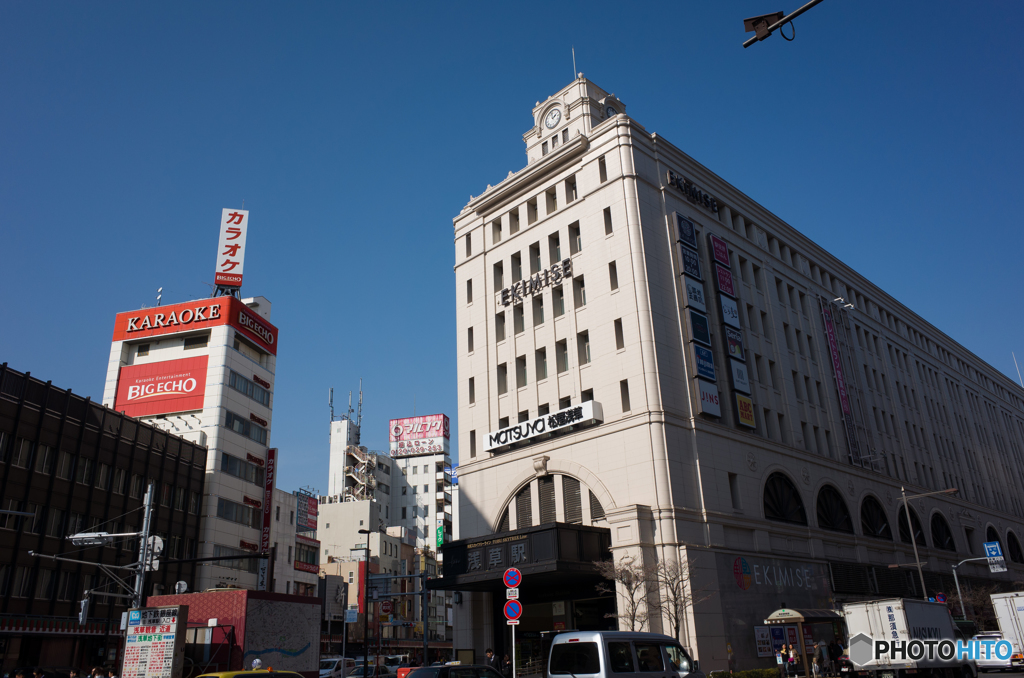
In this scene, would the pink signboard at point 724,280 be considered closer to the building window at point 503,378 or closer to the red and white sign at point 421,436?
the building window at point 503,378

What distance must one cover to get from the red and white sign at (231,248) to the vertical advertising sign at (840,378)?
2265 inches

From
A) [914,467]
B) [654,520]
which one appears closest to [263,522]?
[654,520]

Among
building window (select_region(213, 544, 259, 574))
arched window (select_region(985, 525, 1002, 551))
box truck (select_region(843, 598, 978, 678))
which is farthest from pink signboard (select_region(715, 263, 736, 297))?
building window (select_region(213, 544, 259, 574))

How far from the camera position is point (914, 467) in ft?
202

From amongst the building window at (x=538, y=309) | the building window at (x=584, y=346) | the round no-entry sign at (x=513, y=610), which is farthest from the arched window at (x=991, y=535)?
the round no-entry sign at (x=513, y=610)

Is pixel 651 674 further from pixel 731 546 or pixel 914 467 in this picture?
pixel 914 467

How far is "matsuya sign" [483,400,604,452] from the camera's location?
131 feet

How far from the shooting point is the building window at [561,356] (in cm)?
4366

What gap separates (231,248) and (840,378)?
61373mm

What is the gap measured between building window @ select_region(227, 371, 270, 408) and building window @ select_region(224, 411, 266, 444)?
2.69 meters

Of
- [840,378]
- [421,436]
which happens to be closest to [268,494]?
[840,378]

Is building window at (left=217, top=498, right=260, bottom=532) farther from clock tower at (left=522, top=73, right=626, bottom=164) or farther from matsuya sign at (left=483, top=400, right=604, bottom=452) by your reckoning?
clock tower at (left=522, top=73, right=626, bottom=164)

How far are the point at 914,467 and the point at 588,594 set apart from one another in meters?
38.5

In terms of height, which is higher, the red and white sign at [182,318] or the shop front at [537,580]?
the red and white sign at [182,318]
